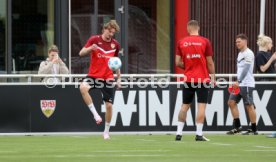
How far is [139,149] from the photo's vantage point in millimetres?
15633

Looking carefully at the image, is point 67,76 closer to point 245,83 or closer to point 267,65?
point 245,83

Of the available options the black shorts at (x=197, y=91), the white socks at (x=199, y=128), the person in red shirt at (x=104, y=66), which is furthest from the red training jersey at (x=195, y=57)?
the person in red shirt at (x=104, y=66)

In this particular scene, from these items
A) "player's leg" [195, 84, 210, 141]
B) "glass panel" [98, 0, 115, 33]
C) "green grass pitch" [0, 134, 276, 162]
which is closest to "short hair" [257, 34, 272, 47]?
"green grass pitch" [0, 134, 276, 162]

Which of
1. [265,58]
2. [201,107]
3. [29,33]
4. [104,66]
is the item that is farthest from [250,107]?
[29,33]

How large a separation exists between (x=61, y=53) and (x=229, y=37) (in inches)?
169

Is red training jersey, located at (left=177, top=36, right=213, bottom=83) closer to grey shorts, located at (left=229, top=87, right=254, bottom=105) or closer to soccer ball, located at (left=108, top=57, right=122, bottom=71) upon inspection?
soccer ball, located at (left=108, top=57, right=122, bottom=71)

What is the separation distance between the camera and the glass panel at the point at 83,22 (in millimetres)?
26750

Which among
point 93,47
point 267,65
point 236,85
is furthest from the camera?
point 267,65

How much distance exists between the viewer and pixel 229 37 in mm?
27016

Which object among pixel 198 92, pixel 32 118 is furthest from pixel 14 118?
pixel 198 92

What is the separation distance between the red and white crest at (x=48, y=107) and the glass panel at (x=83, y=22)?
17.3 feet

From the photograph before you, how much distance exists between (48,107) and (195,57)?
4.63m

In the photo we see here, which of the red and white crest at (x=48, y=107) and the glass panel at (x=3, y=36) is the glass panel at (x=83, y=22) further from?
the red and white crest at (x=48, y=107)

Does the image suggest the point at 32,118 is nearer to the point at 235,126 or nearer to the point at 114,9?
the point at 235,126
